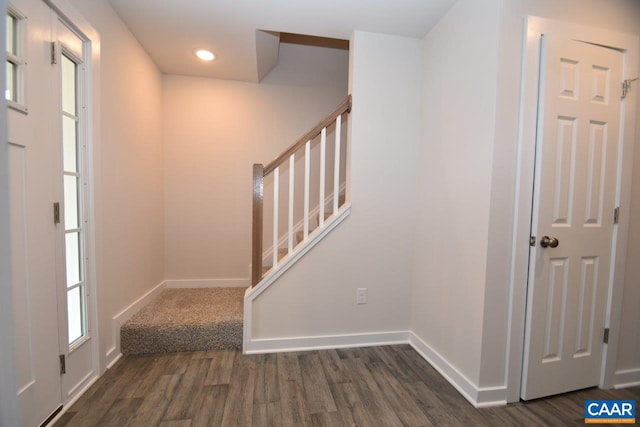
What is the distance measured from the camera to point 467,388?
1.67 m

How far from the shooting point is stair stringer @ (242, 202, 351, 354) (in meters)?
2.11

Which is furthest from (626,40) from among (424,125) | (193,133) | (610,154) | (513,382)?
(193,133)

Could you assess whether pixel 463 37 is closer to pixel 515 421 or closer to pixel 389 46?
pixel 389 46

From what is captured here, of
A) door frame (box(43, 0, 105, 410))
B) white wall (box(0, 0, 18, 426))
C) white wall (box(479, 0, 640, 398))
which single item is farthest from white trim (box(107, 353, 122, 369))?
white wall (box(479, 0, 640, 398))

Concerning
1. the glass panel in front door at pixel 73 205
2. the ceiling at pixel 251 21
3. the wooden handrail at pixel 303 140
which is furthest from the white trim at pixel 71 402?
the ceiling at pixel 251 21

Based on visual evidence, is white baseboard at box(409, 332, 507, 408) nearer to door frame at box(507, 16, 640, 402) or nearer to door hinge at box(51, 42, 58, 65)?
door frame at box(507, 16, 640, 402)

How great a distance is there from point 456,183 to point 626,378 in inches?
68.0

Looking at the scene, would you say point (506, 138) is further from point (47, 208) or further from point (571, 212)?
point (47, 208)

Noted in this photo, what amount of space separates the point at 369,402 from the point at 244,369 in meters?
0.88

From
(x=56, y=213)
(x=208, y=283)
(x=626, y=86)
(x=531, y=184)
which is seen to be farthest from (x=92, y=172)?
(x=626, y=86)

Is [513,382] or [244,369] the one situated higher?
[513,382]

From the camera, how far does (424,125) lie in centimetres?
220

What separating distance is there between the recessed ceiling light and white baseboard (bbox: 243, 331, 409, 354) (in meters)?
2.54

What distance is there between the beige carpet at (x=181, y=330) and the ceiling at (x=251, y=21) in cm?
230
